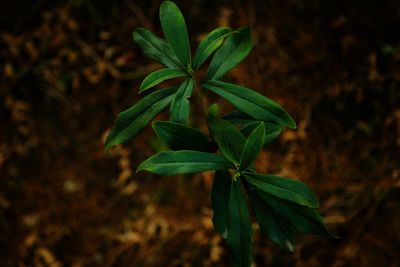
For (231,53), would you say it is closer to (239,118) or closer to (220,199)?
(239,118)

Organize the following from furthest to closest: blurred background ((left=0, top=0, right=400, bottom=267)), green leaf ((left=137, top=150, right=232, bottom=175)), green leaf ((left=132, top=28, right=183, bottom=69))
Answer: blurred background ((left=0, top=0, right=400, bottom=267))
green leaf ((left=132, top=28, right=183, bottom=69))
green leaf ((left=137, top=150, right=232, bottom=175))

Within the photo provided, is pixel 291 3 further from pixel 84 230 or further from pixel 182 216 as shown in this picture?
pixel 84 230

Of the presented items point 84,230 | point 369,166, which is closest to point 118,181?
point 84,230

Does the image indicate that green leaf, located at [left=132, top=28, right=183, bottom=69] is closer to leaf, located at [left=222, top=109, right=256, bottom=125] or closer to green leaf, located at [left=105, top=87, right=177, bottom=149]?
green leaf, located at [left=105, top=87, right=177, bottom=149]

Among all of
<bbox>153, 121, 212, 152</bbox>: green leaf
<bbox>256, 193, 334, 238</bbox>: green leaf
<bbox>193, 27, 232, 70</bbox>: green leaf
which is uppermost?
<bbox>193, 27, 232, 70</bbox>: green leaf

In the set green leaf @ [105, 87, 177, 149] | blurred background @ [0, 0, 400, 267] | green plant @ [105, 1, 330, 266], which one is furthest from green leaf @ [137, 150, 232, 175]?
blurred background @ [0, 0, 400, 267]

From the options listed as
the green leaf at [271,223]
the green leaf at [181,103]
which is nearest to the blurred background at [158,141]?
the green leaf at [271,223]

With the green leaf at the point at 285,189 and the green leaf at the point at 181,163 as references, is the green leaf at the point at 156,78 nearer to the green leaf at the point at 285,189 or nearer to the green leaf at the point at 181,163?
the green leaf at the point at 181,163
